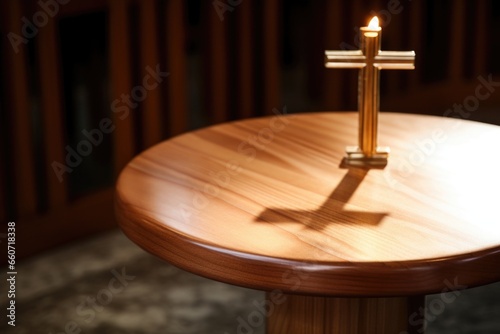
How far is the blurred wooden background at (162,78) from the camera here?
3.35 meters

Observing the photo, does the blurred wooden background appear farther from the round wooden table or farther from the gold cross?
the gold cross

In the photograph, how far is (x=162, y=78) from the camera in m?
3.80

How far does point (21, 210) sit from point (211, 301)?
2.83ft

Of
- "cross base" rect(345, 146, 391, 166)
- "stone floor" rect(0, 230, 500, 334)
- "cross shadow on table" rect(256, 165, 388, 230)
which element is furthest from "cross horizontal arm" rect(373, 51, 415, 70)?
"stone floor" rect(0, 230, 500, 334)

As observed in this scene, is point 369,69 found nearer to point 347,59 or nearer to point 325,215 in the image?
point 347,59

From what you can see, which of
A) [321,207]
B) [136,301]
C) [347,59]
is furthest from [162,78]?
[321,207]

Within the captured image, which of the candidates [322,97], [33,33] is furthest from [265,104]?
[33,33]

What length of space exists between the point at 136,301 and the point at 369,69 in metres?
1.35

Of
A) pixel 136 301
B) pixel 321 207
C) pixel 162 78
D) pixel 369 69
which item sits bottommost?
pixel 136 301

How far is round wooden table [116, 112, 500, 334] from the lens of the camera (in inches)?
60.6

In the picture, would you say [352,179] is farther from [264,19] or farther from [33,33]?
[264,19]

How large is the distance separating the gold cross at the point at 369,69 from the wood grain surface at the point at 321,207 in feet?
0.17

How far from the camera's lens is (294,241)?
162 cm

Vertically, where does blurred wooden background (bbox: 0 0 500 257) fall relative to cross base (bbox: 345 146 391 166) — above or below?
below
